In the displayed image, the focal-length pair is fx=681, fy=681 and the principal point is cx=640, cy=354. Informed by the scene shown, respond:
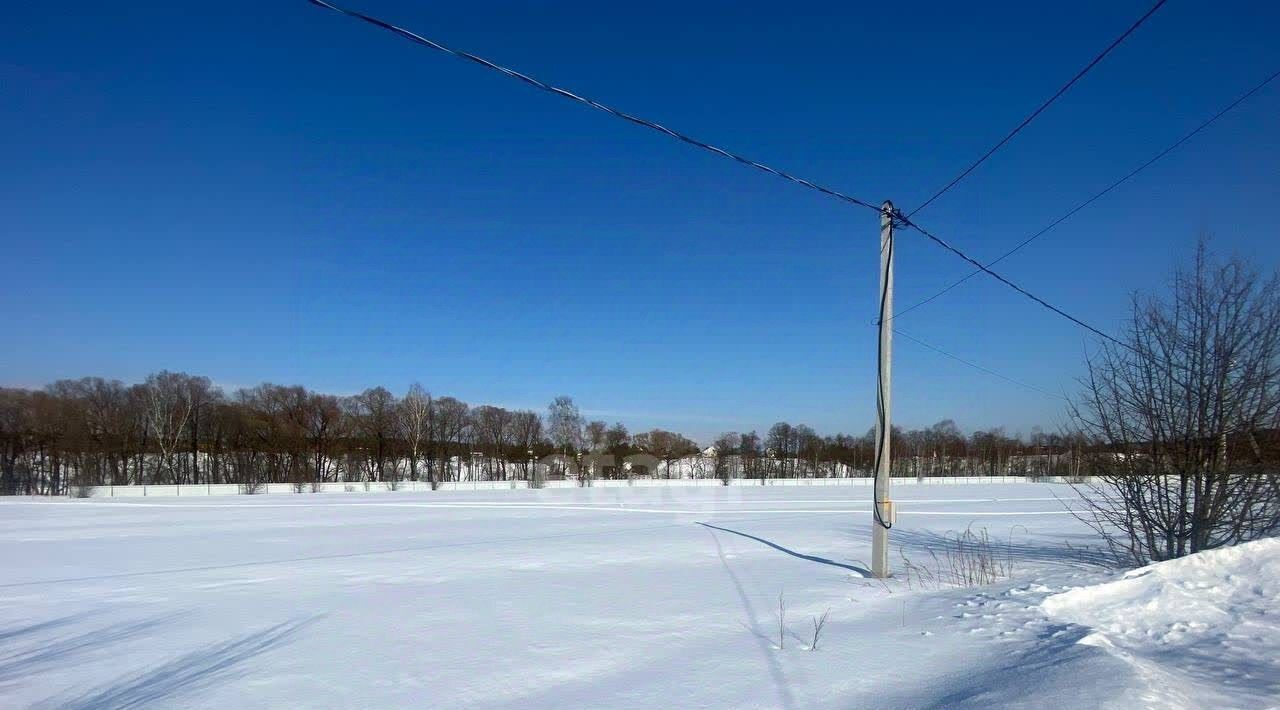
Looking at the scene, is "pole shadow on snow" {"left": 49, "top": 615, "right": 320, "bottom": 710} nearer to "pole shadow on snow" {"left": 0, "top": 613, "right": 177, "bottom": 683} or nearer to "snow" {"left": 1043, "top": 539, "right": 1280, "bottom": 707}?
"pole shadow on snow" {"left": 0, "top": 613, "right": 177, "bottom": 683}

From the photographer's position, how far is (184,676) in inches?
213

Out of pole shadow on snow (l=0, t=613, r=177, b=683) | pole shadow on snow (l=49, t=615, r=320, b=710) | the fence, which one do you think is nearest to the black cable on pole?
pole shadow on snow (l=49, t=615, r=320, b=710)

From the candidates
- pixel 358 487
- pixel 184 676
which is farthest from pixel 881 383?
pixel 358 487

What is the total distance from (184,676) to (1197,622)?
7.90 meters

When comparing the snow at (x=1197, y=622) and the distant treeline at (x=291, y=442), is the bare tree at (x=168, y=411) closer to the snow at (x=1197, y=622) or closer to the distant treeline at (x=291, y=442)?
the distant treeline at (x=291, y=442)

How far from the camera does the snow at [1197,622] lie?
388 cm

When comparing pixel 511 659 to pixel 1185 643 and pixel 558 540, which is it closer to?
pixel 1185 643

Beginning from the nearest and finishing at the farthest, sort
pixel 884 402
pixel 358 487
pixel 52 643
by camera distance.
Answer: pixel 52 643
pixel 884 402
pixel 358 487

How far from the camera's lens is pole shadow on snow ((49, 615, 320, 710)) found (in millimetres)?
4879

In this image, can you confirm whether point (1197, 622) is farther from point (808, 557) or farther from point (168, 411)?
point (168, 411)

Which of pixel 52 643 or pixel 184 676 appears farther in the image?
pixel 52 643

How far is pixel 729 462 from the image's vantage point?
78188 millimetres

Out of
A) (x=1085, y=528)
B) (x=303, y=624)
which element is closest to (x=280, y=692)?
(x=303, y=624)

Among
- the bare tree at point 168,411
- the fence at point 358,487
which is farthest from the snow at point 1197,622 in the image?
the bare tree at point 168,411
